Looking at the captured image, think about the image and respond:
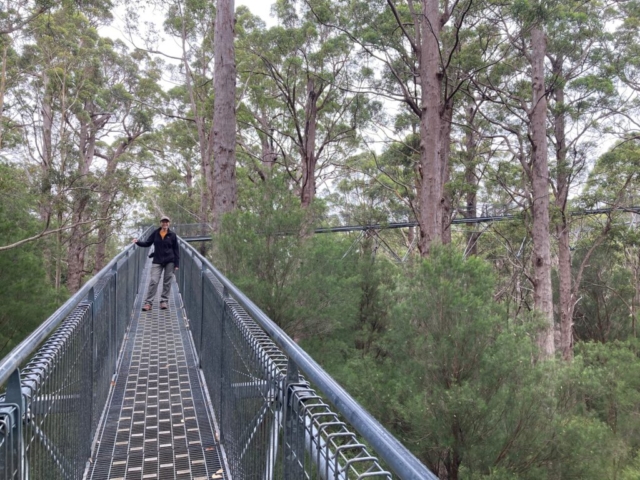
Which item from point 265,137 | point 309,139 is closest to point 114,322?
point 309,139

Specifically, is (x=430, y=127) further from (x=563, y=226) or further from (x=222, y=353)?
(x=563, y=226)

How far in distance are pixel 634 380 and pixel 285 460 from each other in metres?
15.6

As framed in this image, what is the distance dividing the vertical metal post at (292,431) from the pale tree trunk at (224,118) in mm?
9130

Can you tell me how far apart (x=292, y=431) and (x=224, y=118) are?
9.86 metres

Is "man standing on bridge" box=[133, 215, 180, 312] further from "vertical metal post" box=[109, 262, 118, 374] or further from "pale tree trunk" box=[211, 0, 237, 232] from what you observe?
"pale tree trunk" box=[211, 0, 237, 232]

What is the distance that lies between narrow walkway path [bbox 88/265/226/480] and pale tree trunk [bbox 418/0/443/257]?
5431mm

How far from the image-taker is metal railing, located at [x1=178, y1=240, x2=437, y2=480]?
4.34 ft

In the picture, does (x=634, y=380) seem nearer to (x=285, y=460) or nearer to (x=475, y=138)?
(x=475, y=138)

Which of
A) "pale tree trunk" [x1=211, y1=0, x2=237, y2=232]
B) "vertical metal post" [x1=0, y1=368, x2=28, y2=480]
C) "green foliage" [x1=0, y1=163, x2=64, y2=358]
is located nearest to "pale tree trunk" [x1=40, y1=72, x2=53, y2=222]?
"green foliage" [x1=0, y1=163, x2=64, y2=358]

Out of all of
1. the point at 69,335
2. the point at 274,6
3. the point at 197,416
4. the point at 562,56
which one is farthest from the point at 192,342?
the point at 274,6

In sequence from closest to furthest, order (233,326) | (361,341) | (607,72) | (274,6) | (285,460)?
1. (285,460)
2. (233,326)
3. (361,341)
4. (607,72)
5. (274,6)

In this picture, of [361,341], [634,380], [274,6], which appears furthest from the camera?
[274,6]

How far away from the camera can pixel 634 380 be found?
14234 mm

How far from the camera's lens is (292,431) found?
6.45 ft
